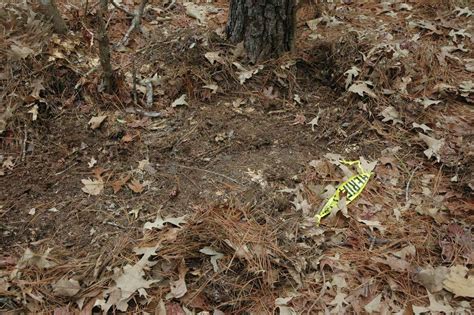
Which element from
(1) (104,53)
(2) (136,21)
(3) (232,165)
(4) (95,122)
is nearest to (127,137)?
(4) (95,122)

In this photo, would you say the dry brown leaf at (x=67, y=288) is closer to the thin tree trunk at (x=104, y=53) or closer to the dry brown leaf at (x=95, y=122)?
the dry brown leaf at (x=95, y=122)

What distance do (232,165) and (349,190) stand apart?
796mm

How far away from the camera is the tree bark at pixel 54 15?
3.46 metres

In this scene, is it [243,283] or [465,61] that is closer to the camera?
[243,283]

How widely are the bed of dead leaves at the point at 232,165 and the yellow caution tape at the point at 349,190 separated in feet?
0.15

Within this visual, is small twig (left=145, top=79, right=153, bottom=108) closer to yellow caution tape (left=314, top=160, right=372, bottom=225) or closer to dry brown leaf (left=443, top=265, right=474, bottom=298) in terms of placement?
yellow caution tape (left=314, top=160, right=372, bottom=225)

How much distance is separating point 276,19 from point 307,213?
5.35ft

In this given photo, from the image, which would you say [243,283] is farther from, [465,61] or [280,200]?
[465,61]

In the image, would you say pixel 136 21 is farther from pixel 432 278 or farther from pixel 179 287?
pixel 432 278

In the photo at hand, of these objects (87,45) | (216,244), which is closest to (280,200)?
(216,244)

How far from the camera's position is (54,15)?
3516mm

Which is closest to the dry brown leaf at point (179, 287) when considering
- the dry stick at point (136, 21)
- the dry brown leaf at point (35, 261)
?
the dry brown leaf at point (35, 261)

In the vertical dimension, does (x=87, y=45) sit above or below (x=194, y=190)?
above

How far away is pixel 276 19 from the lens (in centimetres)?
343
